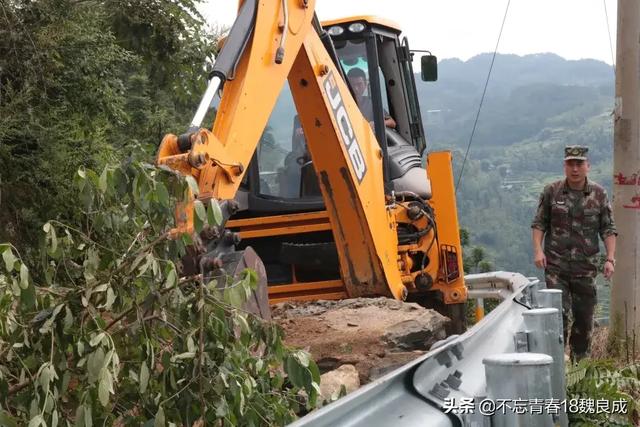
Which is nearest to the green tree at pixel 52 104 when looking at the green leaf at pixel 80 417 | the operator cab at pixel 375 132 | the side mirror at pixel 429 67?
the operator cab at pixel 375 132

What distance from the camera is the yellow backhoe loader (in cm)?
539

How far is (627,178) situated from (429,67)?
2017 mm

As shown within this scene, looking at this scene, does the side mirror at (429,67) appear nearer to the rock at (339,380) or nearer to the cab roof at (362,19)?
the cab roof at (362,19)

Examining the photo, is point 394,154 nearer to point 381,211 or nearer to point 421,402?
point 381,211

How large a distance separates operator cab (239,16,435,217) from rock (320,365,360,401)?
7.63 ft

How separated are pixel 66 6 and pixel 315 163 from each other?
3.99m

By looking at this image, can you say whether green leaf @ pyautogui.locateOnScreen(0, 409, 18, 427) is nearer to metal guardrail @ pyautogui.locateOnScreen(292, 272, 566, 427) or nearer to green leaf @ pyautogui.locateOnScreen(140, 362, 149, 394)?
green leaf @ pyautogui.locateOnScreen(140, 362, 149, 394)

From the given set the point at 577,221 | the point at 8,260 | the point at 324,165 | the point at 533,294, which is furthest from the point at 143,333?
the point at 577,221

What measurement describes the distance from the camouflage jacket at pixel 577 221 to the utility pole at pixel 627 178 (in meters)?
0.65

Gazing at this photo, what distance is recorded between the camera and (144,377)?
350cm

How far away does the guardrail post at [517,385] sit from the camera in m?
2.33

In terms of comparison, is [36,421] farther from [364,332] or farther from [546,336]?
[364,332]

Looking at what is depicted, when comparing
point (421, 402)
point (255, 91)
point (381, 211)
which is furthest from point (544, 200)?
point (421, 402)

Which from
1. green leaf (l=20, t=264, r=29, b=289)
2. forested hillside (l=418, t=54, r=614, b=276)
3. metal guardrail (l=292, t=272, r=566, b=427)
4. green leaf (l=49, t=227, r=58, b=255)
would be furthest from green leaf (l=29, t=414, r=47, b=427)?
forested hillside (l=418, t=54, r=614, b=276)
